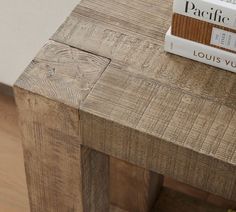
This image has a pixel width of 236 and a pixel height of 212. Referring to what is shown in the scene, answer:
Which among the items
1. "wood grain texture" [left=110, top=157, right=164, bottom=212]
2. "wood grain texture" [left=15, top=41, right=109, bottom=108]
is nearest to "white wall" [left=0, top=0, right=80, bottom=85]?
"wood grain texture" [left=110, top=157, right=164, bottom=212]

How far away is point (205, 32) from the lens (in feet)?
2.92

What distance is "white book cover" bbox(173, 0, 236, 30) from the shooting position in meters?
0.85

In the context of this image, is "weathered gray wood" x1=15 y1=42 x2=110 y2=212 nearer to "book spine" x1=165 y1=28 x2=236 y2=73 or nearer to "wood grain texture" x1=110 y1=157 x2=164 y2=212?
"book spine" x1=165 y1=28 x2=236 y2=73

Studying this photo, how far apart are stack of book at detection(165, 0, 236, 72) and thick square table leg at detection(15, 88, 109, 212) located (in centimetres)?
18

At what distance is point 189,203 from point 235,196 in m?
0.58

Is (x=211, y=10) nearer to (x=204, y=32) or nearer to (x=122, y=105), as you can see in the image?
(x=204, y=32)

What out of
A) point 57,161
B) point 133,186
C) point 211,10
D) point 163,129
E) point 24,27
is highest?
point 211,10

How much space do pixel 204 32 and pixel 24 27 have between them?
71 centimetres

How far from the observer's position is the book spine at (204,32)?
2.87ft

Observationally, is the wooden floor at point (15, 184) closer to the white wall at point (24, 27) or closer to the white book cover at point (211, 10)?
the white wall at point (24, 27)

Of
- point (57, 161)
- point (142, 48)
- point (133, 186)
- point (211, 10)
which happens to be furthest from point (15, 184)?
point (211, 10)

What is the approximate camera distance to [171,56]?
0.93m

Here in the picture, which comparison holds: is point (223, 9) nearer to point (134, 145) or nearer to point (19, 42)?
point (134, 145)

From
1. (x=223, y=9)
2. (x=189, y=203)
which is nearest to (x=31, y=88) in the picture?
(x=223, y=9)
